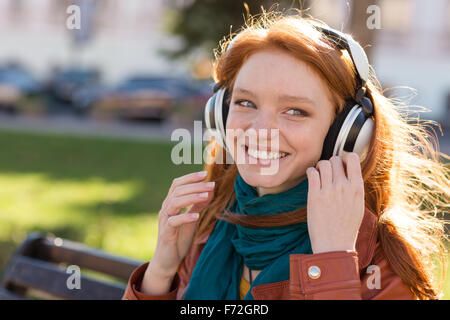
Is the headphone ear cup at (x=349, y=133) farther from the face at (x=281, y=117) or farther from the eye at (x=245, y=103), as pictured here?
the eye at (x=245, y=103)

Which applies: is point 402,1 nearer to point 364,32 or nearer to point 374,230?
point 364,32

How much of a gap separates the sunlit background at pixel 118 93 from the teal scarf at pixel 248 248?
71cm

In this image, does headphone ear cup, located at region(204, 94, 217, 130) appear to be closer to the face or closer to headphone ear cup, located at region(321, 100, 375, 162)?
the face

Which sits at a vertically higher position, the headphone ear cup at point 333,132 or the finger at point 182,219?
the headphone ear cup at point 333,132

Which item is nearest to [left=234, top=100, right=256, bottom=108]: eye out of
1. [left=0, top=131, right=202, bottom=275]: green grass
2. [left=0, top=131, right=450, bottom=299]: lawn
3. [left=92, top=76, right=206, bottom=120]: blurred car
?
[left=0, top=131, right=450, bottom=299]: lawn

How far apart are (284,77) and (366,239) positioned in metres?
0.58

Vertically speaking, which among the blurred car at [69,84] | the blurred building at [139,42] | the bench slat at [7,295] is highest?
the blurred building at [139,42]

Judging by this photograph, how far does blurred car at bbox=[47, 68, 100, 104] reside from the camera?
22.8 m

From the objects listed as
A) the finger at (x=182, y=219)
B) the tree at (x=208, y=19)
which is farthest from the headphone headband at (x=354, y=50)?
the tree at (x=208, y=19)

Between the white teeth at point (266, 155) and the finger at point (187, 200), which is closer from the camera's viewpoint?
the white teeth at point (266, 155)

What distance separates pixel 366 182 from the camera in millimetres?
1941

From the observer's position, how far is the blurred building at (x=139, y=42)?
23.7 meters

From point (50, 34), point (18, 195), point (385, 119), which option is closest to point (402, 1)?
point (50, 34)

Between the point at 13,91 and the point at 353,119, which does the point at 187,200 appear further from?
the point at 13,91
